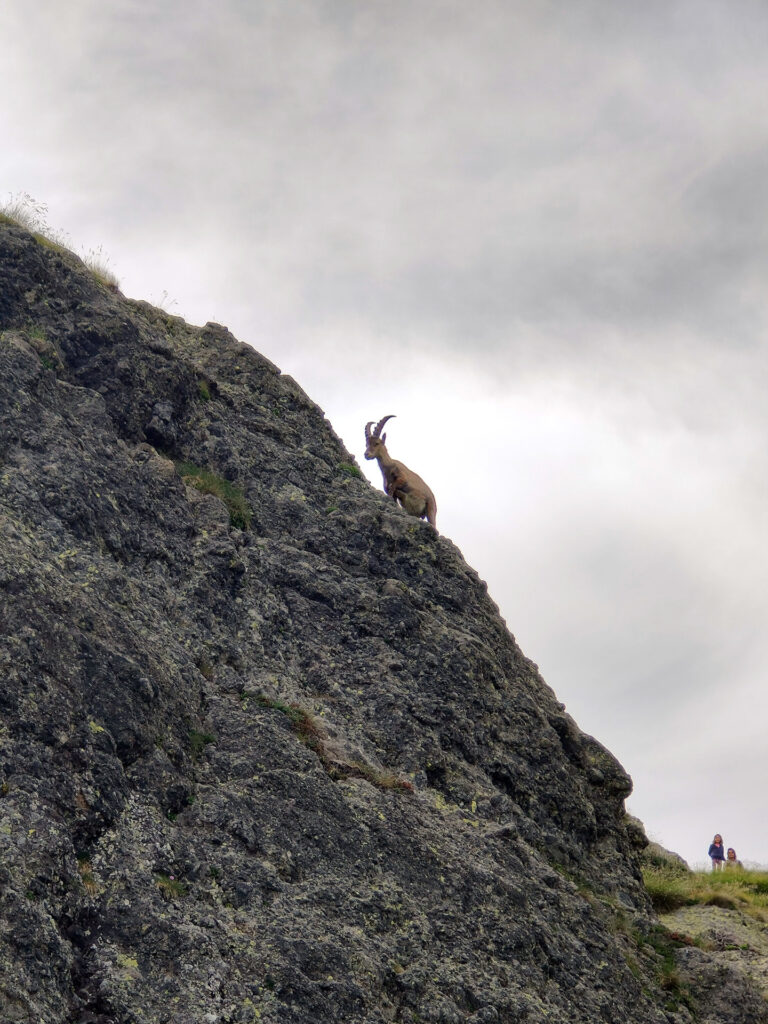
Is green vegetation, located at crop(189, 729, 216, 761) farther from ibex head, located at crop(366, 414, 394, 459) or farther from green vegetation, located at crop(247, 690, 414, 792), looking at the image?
ibex head, located at crop(366, 414, 394, 459)

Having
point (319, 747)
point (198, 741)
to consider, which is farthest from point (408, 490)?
point (198, 741)

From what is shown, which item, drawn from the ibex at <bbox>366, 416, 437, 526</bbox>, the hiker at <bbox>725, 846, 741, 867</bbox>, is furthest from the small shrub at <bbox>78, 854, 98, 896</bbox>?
the hiker at <bbox>725, 846, 741, 867</bbox>

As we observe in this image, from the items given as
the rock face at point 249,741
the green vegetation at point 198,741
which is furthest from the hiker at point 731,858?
the green vegetation at point 198,741

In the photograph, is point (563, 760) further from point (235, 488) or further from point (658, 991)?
point (235, 488)

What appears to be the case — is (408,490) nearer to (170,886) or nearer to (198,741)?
(198,741)

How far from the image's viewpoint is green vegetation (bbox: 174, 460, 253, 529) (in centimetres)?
1505

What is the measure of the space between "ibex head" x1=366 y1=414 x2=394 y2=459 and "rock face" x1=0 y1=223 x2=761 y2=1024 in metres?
2.75

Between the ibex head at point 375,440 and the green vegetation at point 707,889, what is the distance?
9554 mm

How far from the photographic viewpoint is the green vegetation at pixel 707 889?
17969mm

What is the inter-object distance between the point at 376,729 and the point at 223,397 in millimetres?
6911

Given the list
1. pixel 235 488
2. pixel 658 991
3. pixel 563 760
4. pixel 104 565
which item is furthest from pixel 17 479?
pixel 658 991

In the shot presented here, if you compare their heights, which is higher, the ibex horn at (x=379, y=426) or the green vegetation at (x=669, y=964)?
the ibex horn at (x=379, y=426)

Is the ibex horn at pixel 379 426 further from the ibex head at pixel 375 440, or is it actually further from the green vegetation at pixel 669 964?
the green vegetation at pixel 669 964

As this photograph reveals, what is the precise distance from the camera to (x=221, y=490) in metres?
15.3
